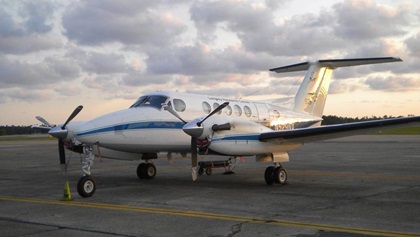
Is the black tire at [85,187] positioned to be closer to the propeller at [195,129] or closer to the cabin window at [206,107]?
the propeller at [195,129]

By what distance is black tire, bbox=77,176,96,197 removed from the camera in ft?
37.8

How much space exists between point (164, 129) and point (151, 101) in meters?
1.06

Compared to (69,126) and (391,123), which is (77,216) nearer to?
(69,126)

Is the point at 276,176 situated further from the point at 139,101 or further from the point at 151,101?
the point at 139,101

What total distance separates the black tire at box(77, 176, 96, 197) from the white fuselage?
46.5 inches

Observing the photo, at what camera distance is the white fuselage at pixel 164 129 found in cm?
1268

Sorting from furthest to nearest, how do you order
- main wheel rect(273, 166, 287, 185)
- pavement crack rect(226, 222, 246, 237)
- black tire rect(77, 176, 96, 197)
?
1. main wheel rect(273, 166, 287, 185)
2. black tire rect(77, 176, 96, 197)
3. pavement crack rect(226, 222, 246, 237)

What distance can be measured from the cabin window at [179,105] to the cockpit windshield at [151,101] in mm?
376

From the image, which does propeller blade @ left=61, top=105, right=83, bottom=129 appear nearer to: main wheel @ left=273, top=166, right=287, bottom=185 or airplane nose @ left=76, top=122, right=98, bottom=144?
airplane nose @ left=76, top=122, right=98, bottom=144

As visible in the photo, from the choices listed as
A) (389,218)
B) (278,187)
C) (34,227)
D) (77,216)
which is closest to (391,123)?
(278,187)

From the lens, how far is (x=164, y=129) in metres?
13.7

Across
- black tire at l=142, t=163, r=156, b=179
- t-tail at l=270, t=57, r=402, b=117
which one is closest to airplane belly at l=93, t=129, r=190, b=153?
black tire at l=142, t=163, r=156, b=179

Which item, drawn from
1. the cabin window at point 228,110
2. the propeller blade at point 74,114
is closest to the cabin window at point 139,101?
the propeller blade at point 74,114

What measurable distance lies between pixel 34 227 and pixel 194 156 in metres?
5.83
